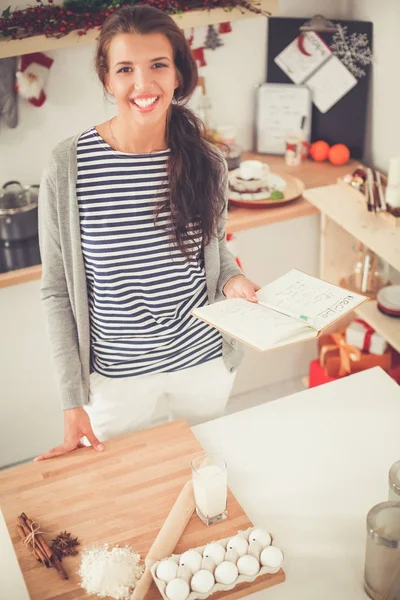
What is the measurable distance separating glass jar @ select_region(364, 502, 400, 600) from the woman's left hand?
0.57m

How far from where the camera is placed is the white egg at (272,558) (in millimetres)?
1210

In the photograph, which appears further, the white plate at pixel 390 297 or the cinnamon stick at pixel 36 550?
the white plate at pixel 390 297

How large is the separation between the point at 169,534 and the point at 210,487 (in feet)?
0.37

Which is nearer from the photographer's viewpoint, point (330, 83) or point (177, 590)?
point (177, 590)

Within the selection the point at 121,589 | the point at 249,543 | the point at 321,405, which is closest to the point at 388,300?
the point at 321,405

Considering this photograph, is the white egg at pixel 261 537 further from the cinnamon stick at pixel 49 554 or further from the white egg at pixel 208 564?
the cinnamon stick at pixel 49 554

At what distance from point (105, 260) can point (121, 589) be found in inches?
→ 27.5

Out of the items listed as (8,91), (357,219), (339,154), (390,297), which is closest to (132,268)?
(357,219)

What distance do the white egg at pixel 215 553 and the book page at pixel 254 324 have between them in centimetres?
38

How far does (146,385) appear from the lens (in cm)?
173

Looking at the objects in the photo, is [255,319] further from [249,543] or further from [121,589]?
[121,589]

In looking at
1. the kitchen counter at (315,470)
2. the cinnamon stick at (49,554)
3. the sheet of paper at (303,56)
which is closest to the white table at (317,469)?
the kitchen counter at (315,470)

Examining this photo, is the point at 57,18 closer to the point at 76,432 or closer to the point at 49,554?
the point at 76,432

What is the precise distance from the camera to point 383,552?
1.15 metres
